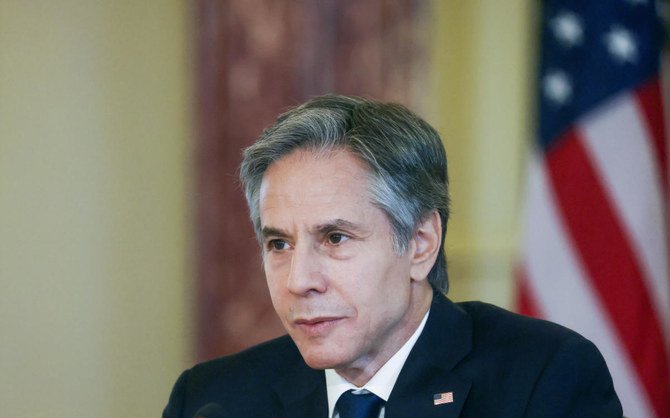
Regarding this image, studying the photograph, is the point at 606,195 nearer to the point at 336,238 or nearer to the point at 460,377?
the point at 460,377

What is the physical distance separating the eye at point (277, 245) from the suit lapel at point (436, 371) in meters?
0.38

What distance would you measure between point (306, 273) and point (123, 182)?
3.02 metres

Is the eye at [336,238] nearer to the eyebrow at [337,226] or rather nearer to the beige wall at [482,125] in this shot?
the eyebrow at [337,226]

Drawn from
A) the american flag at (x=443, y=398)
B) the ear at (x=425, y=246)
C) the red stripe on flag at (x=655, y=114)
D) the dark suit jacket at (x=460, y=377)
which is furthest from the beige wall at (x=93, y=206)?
the american flag at (x=443, y=398)

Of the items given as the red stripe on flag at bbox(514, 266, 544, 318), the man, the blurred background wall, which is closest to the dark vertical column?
the blurred background wall

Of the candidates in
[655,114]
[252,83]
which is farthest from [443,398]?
[252,83]

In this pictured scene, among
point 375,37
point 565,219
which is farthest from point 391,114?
point 375,37

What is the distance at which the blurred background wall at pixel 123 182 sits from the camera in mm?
4852

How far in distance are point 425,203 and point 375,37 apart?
2.21 metres

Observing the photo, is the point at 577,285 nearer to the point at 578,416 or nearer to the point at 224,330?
the point at 578,416

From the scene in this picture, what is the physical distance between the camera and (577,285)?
349 cm

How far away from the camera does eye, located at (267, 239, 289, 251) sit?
2293 millimetres

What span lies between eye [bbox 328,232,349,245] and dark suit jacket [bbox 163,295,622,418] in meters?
0.33

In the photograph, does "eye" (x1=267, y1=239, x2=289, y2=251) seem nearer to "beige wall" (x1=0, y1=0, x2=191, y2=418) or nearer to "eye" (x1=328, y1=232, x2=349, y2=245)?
"eye" (x1=328, y1=232, x2=349, y2=245)
